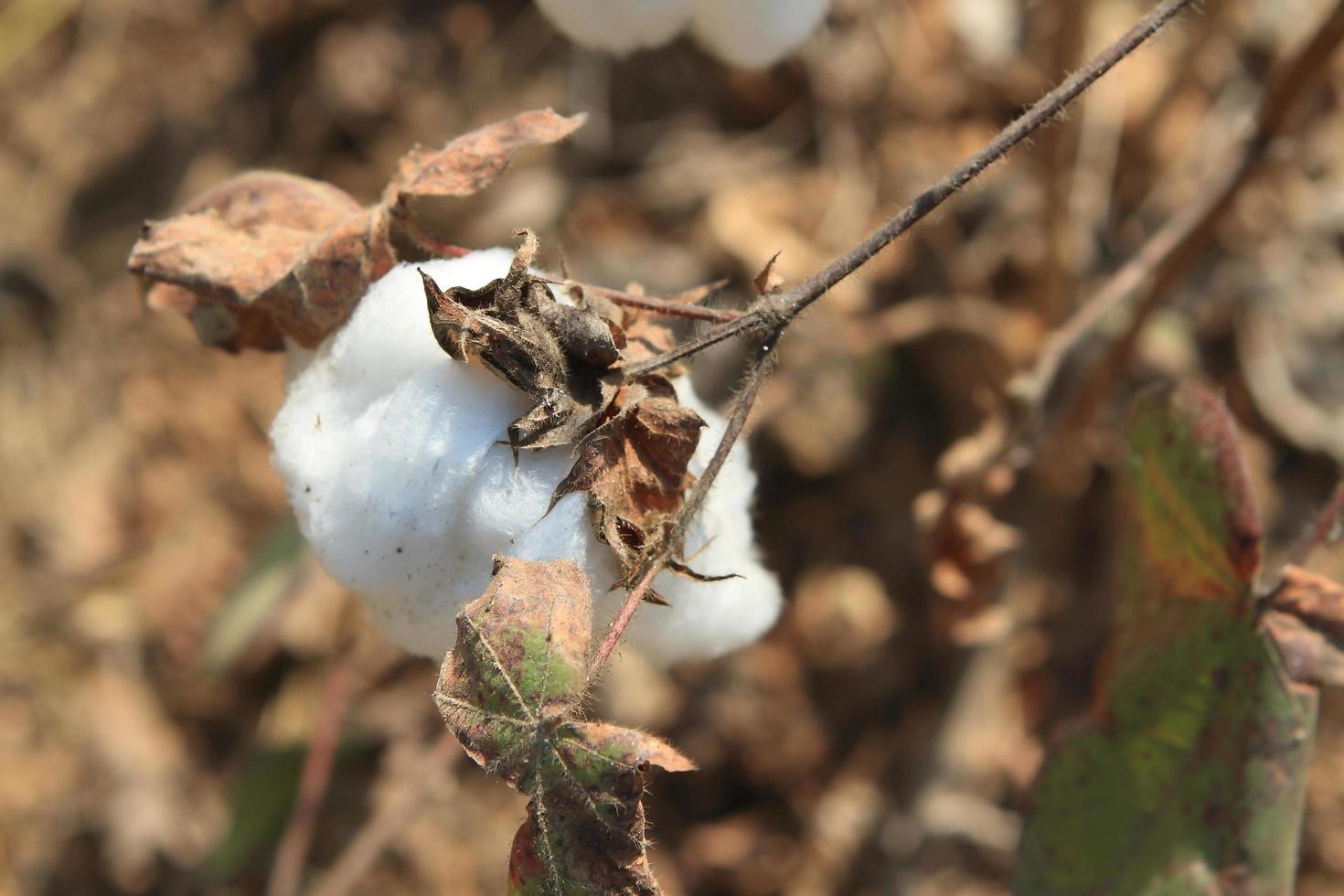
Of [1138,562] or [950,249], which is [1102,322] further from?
[1138,562]

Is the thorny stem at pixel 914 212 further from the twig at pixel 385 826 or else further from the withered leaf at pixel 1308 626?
the twig at pixel 385 826

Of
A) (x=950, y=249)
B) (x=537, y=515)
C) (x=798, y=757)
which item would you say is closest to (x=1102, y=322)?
(x=950, y=249)

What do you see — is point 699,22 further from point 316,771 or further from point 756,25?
point 316,771

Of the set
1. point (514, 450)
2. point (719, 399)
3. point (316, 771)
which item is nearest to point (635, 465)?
point (514, 450)

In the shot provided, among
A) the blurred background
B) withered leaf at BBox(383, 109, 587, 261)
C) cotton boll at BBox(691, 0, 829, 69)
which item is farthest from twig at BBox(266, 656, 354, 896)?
cotton boll at BBox(691, 0, 829, 69)

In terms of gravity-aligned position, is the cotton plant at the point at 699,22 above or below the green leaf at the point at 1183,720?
above

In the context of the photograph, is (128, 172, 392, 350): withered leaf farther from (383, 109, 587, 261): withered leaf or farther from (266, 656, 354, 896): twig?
(266, 656, 354, 896): twig

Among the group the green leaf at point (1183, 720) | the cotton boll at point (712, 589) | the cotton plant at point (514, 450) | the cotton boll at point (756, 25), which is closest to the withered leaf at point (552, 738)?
the cotton plant at point (514, 450)
